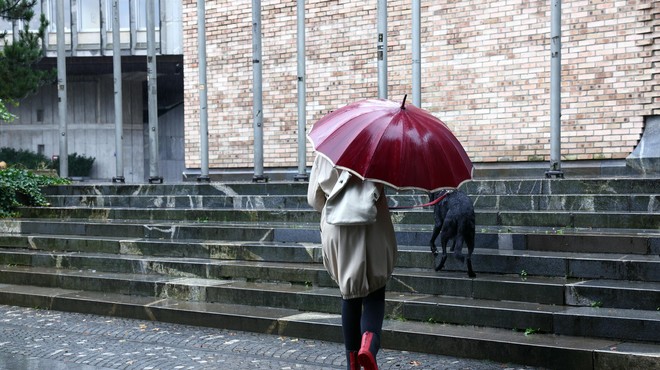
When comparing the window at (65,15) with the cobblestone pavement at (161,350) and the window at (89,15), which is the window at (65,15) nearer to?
the window at (89,15)

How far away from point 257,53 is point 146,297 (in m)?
5.70

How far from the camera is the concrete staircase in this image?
7.09 m

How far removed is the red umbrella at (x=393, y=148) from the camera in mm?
5508

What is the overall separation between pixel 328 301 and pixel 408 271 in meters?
0.87

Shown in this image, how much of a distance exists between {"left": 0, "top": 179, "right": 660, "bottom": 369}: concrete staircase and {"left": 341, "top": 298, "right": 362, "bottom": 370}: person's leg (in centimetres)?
148

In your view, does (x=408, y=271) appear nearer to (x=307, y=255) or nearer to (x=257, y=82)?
(x=307, y=255)

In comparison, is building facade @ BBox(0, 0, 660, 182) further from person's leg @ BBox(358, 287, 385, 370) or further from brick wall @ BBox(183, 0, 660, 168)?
person's leg @ BBox(358, 287, 385, 370)

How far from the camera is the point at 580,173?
13.9m

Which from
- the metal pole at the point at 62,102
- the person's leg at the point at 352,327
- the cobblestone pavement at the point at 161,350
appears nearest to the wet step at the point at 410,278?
the cobblestone pavement at the point at 161,350

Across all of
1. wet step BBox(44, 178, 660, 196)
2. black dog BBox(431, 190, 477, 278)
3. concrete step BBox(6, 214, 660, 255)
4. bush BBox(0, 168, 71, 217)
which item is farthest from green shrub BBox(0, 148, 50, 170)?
black dog BBox(431, 190, 477, 278)

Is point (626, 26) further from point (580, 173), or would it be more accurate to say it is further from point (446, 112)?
point (446, 112)

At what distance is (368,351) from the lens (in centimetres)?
552

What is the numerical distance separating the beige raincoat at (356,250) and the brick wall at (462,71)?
341 inches

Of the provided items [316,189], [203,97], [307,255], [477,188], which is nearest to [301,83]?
[203,97]
